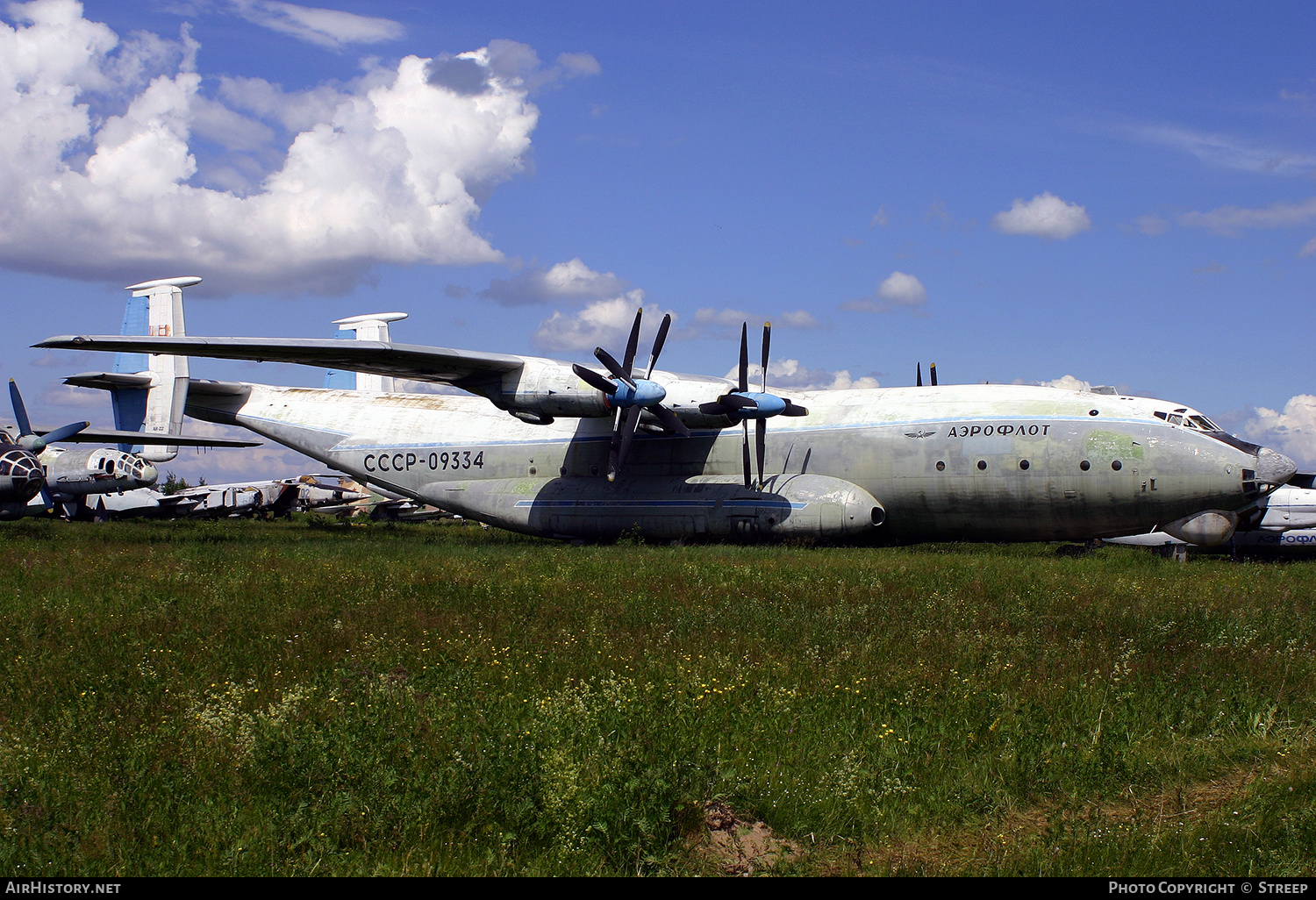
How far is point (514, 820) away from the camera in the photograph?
507cm

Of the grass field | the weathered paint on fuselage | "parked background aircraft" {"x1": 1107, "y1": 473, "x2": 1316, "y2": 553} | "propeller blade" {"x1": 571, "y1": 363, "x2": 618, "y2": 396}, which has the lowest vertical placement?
the grass field

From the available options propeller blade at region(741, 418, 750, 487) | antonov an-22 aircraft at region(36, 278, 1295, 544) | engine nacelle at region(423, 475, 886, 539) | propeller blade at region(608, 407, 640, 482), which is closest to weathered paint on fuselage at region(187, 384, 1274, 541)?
antonov an-22 aircraft at region(36, 278, 1295, 544)

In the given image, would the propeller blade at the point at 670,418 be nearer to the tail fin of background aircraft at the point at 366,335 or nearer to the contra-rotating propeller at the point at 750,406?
the contra-rotating propeller at the point at 750,406

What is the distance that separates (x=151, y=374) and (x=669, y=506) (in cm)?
1550

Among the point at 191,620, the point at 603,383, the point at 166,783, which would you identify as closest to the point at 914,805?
the point at 166,783

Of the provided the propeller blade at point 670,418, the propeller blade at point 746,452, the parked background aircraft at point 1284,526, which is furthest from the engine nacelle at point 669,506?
the parked background aircraft at point 1284,526

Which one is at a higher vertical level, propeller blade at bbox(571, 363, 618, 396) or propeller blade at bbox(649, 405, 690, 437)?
propeller blade at bbox(571, 363, 618, 396)

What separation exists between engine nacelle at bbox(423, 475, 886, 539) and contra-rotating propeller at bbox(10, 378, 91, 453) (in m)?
9.41

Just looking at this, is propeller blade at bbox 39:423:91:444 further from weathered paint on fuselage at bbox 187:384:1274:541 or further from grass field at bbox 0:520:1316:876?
grass field at bbox 0:520:1316:876

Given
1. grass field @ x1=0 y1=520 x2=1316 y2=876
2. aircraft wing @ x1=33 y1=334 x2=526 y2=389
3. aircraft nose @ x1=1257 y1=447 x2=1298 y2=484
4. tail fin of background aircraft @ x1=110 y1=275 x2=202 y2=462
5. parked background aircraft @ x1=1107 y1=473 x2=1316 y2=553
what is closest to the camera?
grass field @ x1=0 y1=520 x2=1316 y2=876

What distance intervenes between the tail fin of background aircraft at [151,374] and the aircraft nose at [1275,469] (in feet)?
Answer: 87.2

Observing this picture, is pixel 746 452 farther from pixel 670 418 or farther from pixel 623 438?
pixel 623 438

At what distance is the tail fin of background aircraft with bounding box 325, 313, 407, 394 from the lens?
33469 mm

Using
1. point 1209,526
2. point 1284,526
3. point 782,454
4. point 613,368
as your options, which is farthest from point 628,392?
point 1284,526
